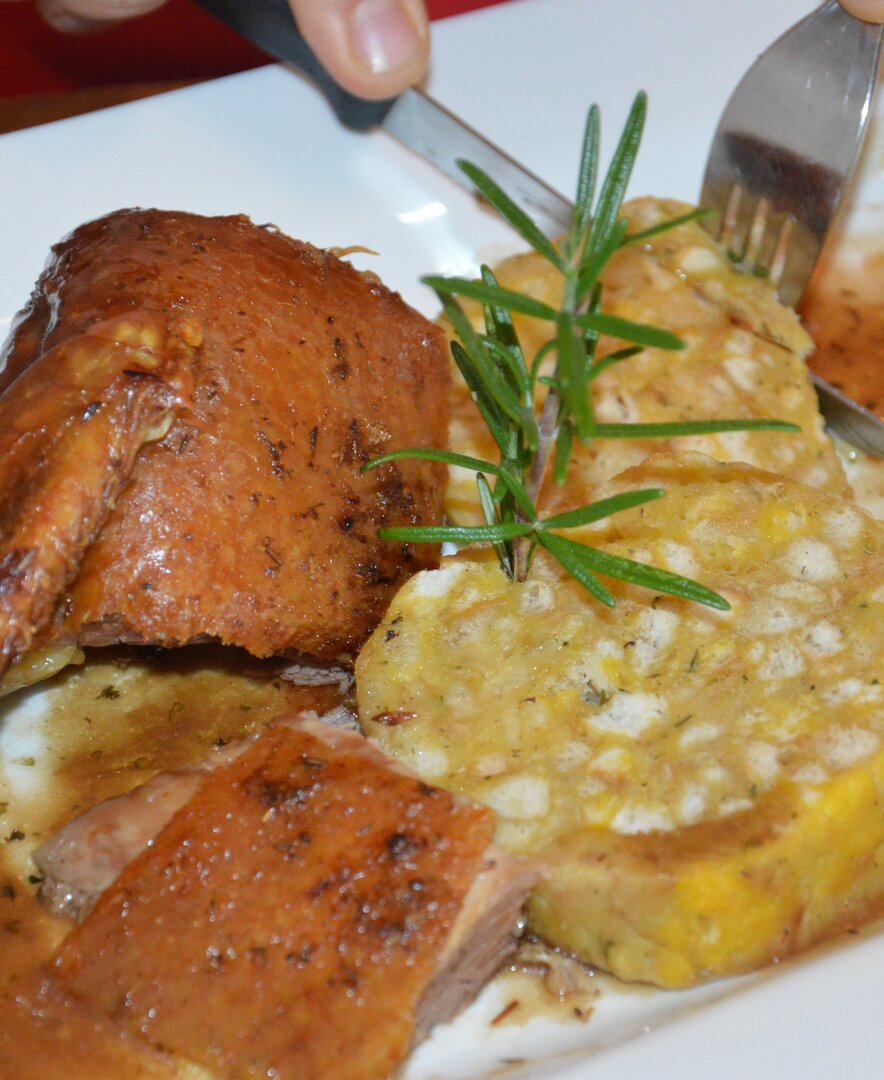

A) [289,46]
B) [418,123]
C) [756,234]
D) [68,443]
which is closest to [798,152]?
[756,234]

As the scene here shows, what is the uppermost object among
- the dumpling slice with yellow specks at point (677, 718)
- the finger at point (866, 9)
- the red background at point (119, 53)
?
the finger at point (866, 9)

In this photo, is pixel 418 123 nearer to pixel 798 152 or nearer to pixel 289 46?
pixel 289 46

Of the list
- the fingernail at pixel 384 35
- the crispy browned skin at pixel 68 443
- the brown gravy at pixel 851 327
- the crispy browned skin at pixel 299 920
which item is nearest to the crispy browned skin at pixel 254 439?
the crispy browned skin at pixel 68 443

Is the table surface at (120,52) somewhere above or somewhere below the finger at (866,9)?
below

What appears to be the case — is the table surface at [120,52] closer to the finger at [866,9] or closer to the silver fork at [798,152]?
the silver fork at [798,152]

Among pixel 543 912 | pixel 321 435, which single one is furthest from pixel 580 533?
pixel 543 912

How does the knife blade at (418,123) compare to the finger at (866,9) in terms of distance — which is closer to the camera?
the finger at (866,9)
